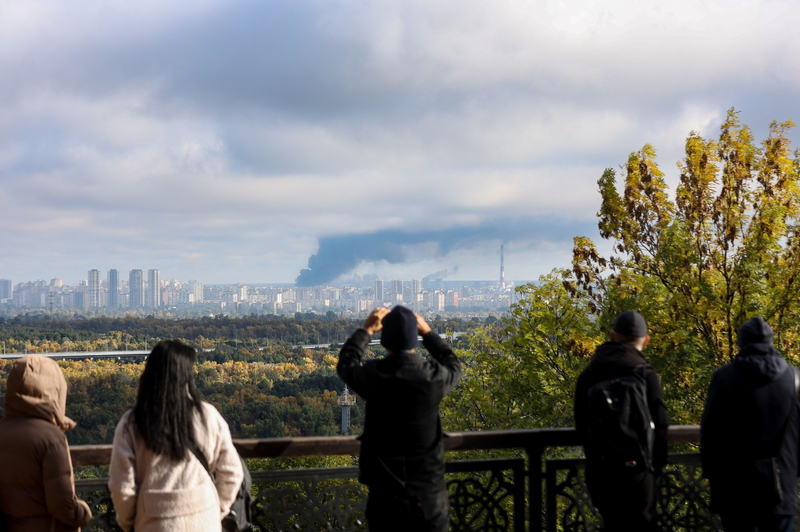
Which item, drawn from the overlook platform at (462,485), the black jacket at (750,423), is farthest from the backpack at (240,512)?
the black jacket at (750,423)

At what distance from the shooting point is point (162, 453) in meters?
2.13

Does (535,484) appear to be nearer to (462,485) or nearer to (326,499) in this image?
(462,485)

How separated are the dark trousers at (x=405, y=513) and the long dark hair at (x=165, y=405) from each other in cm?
85

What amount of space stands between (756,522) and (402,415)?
182 cm

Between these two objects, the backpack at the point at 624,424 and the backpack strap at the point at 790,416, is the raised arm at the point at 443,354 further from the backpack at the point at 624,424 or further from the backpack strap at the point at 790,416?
the backpack strap at the point at 790,416

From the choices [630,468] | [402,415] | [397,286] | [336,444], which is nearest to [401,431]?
[402,415]

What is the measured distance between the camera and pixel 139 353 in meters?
64.9

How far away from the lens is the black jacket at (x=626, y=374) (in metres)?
2.52

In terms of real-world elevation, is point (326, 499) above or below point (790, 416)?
below

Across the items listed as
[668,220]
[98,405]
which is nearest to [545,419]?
[668,220]

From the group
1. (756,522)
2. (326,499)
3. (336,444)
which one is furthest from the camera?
(326,499)

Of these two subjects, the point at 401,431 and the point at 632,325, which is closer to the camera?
the point at 401,431

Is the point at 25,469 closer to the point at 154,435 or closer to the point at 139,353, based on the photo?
the point at 154,435

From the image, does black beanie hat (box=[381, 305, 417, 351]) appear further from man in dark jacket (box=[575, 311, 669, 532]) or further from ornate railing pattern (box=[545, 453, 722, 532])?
ornate railing pattern (box=[545, 453, 722, 532])
